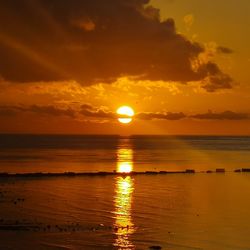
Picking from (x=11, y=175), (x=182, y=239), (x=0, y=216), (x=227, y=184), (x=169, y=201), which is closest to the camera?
(x=182, y=239)

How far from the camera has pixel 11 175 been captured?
64.7m

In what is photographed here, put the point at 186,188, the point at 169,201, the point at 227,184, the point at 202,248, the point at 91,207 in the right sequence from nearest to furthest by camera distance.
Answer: the point at 202,248 → the point at 91,207 → the point at 169,201 → the point at 186,188 → the point at 227,184

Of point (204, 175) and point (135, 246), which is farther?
point (204, 175)

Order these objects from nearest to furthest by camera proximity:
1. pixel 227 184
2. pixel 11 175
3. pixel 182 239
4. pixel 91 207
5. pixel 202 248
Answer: pixel 202 248 < pixel 182 239 < pixel 91 207 < pixel 227 184 < pixel 11 175

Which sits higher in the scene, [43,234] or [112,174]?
[112,174]

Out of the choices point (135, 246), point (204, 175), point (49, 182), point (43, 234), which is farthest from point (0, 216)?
point (204, 175)

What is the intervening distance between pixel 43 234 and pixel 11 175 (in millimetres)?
36629

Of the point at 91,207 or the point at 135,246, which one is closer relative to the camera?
the point at 135,246

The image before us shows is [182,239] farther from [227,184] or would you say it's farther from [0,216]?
[227,184]

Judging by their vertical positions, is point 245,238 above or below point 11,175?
below

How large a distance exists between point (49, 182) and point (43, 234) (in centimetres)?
2896

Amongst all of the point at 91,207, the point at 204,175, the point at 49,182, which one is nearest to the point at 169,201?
the point at 91,207

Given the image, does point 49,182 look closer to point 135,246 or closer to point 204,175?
point 204,175

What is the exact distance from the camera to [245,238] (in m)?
29.4
